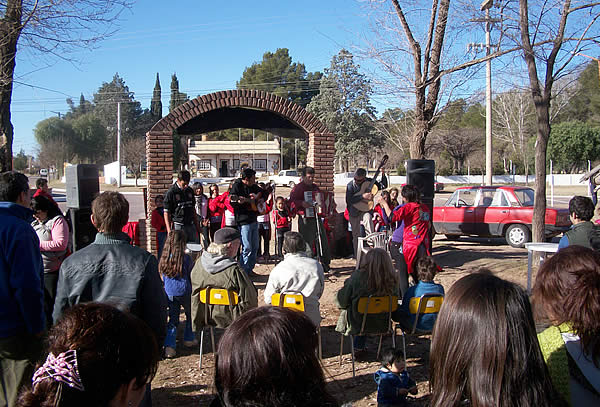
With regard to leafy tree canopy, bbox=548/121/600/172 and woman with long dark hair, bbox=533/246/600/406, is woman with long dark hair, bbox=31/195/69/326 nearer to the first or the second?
woman with long dark hair, bbox=533/246/600/406

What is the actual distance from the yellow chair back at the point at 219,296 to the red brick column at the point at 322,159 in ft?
19.8

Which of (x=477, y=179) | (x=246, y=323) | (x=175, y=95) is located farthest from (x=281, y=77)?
(x=246, y=323)

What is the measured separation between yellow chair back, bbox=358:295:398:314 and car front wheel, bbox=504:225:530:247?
30.2 feet

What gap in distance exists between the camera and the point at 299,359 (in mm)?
1632

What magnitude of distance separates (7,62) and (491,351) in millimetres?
8661

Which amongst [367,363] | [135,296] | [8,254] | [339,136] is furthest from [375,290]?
[339,136]

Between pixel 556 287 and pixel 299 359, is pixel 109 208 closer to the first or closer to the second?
pixel 299 359

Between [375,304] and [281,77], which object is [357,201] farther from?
[281,77]

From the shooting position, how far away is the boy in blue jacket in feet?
13.1

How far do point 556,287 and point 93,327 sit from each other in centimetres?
192

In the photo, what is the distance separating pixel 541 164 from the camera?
945cm

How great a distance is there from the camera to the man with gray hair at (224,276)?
473 centimetres

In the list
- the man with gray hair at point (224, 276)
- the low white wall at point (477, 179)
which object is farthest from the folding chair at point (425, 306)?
the low white wall at point (477, 179)

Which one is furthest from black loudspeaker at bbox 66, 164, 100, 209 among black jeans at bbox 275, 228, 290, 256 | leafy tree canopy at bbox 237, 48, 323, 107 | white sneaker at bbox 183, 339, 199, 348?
leafy tree canopy at bbox 237, 48, 323, 107
